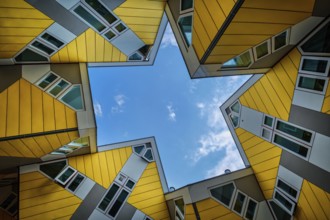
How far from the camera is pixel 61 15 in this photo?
19.6 feet

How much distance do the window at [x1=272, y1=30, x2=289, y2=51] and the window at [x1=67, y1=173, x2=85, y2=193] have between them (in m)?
7.92

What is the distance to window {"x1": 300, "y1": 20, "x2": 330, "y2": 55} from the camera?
4.84m

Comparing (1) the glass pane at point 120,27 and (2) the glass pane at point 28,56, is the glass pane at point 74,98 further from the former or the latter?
(1) the glass pane at point 120,27

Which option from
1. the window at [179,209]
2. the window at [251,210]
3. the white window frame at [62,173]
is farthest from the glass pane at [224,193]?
the white window frame at [62,173]

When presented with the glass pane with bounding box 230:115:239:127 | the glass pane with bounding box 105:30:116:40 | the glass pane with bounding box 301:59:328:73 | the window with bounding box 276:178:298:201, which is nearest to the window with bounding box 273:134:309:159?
the window with bounding box 276:178:298:201

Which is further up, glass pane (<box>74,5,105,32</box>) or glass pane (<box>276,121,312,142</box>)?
glass pane (<box>74,5,105,32</box>)

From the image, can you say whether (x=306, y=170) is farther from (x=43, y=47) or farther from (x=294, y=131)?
(x=43, y=47)

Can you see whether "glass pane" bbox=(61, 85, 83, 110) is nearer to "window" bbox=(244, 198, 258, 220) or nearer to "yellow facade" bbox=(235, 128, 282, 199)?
"yellow facade" bbox=(235, 128, 282, 199)

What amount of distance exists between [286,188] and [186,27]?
19.3 ft

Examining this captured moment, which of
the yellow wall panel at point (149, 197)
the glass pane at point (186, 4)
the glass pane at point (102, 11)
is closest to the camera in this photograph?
the glass pane at point (186, 4)

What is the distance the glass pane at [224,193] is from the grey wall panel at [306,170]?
81.0 inches

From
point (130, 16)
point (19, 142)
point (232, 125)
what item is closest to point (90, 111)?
point (19, 142)

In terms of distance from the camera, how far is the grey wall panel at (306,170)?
207 inches

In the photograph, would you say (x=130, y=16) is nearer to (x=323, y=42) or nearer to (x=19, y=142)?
(x=19, y=142)
